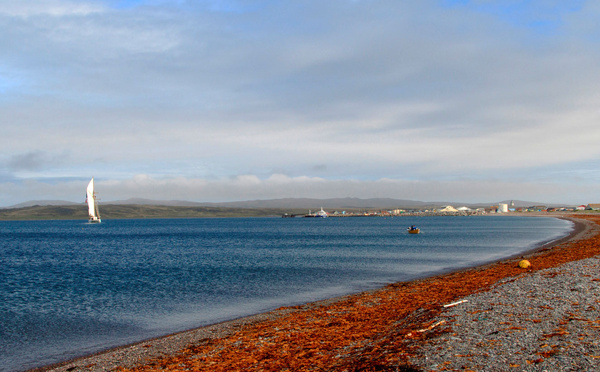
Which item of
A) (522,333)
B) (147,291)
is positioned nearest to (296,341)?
(522,333)

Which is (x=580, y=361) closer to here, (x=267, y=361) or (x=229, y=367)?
(x=267, y=361)

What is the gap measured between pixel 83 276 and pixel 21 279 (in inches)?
185

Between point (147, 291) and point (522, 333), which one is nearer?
point (522, 333)

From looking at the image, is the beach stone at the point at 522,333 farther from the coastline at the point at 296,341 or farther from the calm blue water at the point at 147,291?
the calm blue water at the point at 147,291

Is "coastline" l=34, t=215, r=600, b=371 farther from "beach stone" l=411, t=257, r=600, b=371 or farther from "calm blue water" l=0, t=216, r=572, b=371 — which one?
"calm blue water" l=0, t=216, r=572, b=371

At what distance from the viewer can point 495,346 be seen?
9211 millimetres

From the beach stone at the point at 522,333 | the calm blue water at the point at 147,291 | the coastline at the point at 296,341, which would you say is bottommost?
the calm blue water at the point at 147,291

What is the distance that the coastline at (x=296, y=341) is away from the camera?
10578 mm

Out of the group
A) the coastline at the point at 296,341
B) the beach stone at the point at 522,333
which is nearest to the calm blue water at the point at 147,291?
the coastline at the point at 296,341

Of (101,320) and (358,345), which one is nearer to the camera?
(358,345)

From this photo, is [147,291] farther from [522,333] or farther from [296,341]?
[522,333]

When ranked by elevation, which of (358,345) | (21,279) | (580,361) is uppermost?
(580,361)

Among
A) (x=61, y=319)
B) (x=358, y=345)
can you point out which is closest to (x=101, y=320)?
(x=61, y=319)

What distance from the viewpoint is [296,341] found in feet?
42.1
